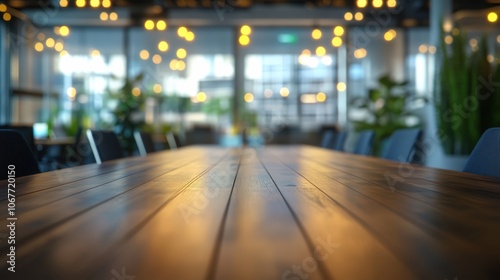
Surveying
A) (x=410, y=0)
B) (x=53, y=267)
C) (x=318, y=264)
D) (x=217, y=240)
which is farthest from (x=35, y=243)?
(x=410, y=0)

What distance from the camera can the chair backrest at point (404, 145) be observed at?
2.13m

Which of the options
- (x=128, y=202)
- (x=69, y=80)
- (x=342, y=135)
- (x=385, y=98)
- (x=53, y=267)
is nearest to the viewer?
(x=53, y=267)

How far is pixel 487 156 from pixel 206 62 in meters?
8.72

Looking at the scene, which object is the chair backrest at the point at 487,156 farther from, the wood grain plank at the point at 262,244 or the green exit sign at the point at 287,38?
the green exit sign at the point at 287,38

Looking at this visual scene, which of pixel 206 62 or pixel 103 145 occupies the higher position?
pixel 206 62

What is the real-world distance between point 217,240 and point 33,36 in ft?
32.7

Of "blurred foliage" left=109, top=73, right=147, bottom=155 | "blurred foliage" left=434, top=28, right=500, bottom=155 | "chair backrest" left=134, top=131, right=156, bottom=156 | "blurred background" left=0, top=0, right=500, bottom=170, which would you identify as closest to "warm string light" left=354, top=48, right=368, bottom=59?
"blurred background" left=0, top=0, right=500, bottom=170

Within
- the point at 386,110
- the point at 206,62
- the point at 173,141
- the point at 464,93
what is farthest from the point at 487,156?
the point at 206,62

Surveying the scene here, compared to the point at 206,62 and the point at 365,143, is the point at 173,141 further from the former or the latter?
the point at 206,62

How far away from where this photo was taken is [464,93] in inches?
155

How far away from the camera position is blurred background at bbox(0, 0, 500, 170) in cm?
831

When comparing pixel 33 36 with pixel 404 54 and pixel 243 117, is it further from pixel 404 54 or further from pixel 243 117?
pixel 404 54

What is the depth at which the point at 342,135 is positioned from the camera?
14.5 feet

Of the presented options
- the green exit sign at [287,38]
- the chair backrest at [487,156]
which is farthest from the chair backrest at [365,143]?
the green exit sign at [287,38]
